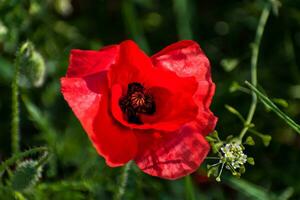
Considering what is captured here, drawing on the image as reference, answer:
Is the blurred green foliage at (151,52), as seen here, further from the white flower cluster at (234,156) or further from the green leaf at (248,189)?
the white flower cluster at (234,156)

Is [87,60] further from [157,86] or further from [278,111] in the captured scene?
[278,111]

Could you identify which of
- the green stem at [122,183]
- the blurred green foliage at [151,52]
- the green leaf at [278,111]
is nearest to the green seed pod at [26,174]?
the blurred green foliage at [151,52]

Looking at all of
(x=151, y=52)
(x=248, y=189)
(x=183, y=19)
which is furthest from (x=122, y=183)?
(x=151, y=52)

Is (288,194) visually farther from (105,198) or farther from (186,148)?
(186,148)

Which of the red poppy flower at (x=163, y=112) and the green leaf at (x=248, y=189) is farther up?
the red poppy flower at (x=163, y=112)

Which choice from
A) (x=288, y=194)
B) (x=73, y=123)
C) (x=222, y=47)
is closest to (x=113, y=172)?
(x=73, y=123)

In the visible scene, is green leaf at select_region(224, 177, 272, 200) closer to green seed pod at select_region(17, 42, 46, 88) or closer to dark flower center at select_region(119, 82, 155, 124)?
dark flower center at select_region(119, 82, 155, 124)

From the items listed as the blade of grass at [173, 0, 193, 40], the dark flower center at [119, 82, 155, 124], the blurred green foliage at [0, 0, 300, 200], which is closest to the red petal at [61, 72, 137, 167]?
the dark flower center at [119, 82, 155, 124]
